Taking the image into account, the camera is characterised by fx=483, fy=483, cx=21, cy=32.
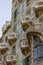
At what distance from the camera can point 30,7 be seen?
4112 centimetres

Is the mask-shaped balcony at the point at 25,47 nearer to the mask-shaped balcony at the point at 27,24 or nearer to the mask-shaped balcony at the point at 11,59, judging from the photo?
the mask-shaped balcony at the point at 27,24

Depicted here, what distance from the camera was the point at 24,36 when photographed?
39.8 metres

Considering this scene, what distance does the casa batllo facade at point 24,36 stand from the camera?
110ft

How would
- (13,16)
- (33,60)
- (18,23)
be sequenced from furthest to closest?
(13,16), (18,23), (33,60)

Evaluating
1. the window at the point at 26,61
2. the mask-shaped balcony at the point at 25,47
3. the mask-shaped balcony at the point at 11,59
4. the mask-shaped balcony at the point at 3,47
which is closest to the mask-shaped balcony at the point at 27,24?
the mask-shaped balcony at the point at 25,47

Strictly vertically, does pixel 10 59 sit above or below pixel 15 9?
below

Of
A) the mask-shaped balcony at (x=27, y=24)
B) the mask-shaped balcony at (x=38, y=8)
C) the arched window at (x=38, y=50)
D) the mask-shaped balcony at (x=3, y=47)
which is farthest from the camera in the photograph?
the mask-shaped balcony at (x=3, y=47)

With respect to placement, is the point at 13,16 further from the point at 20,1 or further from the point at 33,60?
the point at 33,60

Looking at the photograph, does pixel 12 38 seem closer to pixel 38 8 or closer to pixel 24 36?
pixel 24 36

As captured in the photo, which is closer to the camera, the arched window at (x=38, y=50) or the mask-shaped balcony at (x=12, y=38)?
the arched window at (x=38, y=50)

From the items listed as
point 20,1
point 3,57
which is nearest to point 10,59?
point 3,57

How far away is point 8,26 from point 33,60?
14.5 metres

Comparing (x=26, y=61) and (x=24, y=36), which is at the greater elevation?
Answer: (x=24, y=36)

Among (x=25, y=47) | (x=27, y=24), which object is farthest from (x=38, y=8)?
(x=25, y=47)
